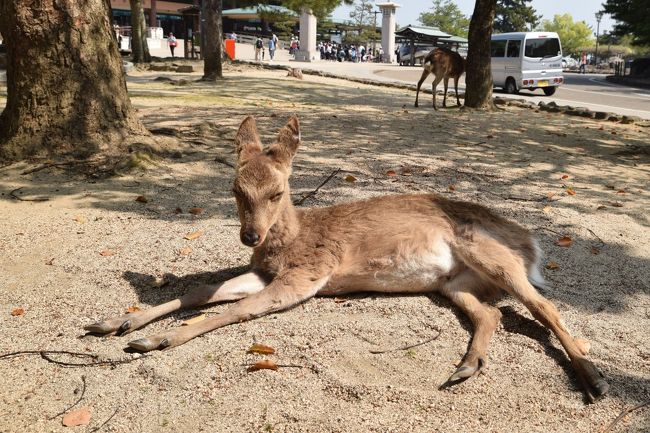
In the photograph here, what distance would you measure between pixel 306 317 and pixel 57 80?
4231 millimetres

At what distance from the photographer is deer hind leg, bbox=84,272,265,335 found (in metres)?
3.27

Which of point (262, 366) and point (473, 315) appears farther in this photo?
point (473, 315)

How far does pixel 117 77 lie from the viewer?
664 cm

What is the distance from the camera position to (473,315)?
11.4 ft

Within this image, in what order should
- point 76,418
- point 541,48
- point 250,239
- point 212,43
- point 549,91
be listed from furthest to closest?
1. point 549,91
2. point 541,48
3. point 212,43
4. point 250,239
5. point 76,418

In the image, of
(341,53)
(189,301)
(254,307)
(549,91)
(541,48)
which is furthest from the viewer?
(341,53)

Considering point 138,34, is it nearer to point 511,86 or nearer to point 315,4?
point 315,4

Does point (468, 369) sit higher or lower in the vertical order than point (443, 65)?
lower

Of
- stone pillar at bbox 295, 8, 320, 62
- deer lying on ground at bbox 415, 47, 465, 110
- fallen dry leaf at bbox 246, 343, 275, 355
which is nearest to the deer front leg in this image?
fallen dry leaf at bbox 246, 343, 275, 355

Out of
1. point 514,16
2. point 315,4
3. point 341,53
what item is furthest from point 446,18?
point 315,4

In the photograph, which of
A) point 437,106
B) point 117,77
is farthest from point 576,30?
point 117,77

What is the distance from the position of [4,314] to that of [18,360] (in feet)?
1.89

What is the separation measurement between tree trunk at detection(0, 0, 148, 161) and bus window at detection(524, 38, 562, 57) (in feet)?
63.5

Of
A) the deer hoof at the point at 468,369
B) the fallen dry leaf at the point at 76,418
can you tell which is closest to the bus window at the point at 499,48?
the deer hoof at the point at 468,369
